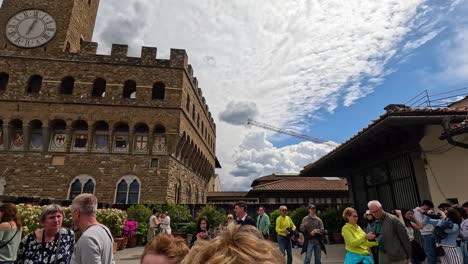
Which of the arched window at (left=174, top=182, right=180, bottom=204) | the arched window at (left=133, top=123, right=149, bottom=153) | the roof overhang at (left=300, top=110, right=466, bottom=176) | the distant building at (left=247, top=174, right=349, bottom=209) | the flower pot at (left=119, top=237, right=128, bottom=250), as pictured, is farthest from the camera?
the distant building at (left=247, top=174, right=349, bottom=209)

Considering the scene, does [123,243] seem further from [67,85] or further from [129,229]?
[67,85]

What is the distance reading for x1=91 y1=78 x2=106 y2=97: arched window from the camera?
19.9 m

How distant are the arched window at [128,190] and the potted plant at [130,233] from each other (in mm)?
5553

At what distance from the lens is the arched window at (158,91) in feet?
66.7

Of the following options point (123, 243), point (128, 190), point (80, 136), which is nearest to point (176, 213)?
point (123, 243)

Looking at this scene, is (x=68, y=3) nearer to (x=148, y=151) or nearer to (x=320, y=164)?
(x=148, y=151)

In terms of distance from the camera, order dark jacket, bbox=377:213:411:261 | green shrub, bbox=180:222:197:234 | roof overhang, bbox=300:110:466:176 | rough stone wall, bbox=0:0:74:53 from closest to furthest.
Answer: dark jacket, bbox=377:213:411:261
roof overhang, bbox=300:110:466:176
green shrub, bbox=180:222:197:234
rough stone wall, bbox=0:0:74:53

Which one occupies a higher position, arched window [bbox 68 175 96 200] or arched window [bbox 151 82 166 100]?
arched window [bbox 151 82 166 100]

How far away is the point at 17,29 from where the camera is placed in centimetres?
1928

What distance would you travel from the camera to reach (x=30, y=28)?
63.8ft

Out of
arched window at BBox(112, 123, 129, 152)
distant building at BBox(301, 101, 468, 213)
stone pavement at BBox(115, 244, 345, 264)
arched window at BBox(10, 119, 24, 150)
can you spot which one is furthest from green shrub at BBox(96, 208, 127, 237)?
arched window at BBox(10, 119, 24, 150)

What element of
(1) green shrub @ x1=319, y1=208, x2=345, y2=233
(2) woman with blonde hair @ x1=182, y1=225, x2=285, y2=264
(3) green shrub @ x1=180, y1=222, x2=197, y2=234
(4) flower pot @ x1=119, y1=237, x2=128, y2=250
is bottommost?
(4) flower pot @ x1=119, y1=237, x2=128, y2=250

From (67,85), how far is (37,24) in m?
4.80

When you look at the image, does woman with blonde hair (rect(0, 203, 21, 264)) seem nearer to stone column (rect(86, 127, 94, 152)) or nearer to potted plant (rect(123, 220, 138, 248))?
potted plant (rect(123, 220, 138, 248))
